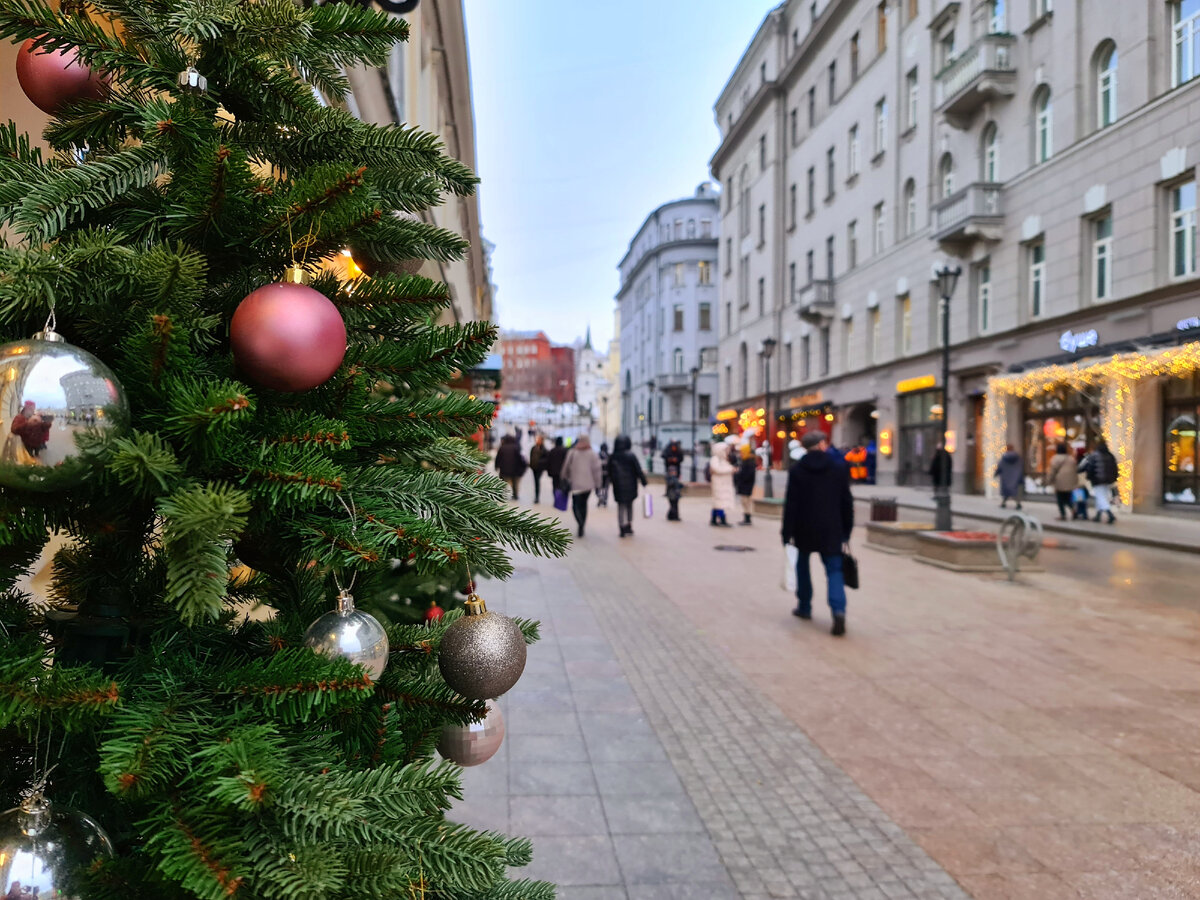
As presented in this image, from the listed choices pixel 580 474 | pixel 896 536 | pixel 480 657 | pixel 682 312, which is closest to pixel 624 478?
pixel 580 474

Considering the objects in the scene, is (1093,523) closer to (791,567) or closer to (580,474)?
(580,474)

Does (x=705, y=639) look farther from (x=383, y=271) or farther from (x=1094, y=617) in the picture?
(x=383, y=271)

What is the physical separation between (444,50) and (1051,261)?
1706 centimetres

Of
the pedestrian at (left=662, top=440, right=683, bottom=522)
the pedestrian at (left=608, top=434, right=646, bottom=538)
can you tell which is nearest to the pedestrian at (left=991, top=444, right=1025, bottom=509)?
the pedestrian at (left=662, top=440, right=683, bottom=522)

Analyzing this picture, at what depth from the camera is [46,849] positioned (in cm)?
101

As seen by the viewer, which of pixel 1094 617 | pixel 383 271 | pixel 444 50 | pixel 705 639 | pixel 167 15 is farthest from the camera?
pixel 444 50

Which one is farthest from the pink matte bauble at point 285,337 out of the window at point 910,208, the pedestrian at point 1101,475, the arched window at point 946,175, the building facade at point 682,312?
the building facade at point 682,312

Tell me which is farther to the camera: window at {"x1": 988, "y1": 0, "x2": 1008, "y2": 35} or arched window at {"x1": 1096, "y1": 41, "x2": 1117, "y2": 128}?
window at {"x1": 988, "y1": 0, "x2": 1008, "y2": 35}

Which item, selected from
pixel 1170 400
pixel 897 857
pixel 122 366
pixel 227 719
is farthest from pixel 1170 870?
pixel 1170 400

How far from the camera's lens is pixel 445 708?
1415 mm

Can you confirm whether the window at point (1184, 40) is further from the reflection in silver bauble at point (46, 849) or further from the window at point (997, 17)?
the reflection in silver bauble at point (46, 849)

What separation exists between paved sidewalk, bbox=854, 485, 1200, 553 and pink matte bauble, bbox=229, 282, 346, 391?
→ 16236mm

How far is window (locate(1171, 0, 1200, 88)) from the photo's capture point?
1811cm

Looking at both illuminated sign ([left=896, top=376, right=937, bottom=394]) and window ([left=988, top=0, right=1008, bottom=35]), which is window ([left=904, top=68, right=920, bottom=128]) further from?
illuminated sign ([left=896, top=376, right=937, bottom=394])
